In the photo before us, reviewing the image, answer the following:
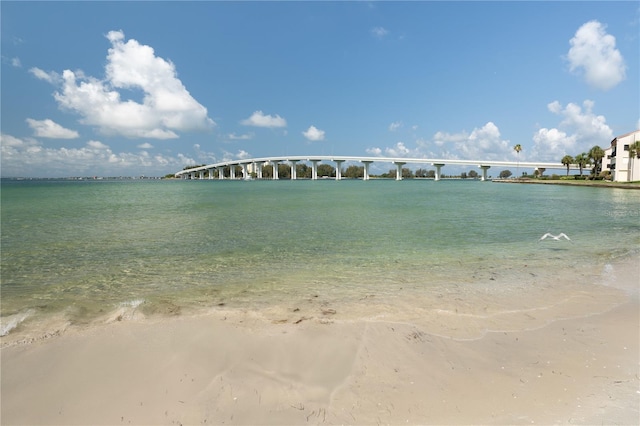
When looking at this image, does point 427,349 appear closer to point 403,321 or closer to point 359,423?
point 403,321

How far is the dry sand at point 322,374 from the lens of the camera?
3.52 meters

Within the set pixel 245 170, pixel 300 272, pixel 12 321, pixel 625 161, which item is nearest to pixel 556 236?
pixel 300 272

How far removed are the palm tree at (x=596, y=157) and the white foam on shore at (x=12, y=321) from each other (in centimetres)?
12061

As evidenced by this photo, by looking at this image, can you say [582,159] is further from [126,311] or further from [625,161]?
[126,311]

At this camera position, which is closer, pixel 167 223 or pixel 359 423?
pixel 359 423

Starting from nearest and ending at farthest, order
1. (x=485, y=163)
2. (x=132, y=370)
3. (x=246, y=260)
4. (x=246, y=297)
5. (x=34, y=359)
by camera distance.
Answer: (x=132, y=370) < (x=34, y=359) < (x=246, y=297) < (x=246, y=260) < (x=485, y=163)

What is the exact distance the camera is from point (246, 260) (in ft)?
36.7

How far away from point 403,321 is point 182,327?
389 centimetres

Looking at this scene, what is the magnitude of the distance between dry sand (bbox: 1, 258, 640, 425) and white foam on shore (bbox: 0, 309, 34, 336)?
39.5 inches

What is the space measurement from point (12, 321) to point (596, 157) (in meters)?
123

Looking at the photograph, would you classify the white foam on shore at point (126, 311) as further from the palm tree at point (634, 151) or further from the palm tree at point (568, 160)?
the palm tree at point (568, 160)

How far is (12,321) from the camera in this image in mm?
6148

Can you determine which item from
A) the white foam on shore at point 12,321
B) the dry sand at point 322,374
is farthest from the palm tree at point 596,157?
the white foam on shore at point 12,321

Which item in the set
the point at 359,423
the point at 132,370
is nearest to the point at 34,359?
the point at 132,370
